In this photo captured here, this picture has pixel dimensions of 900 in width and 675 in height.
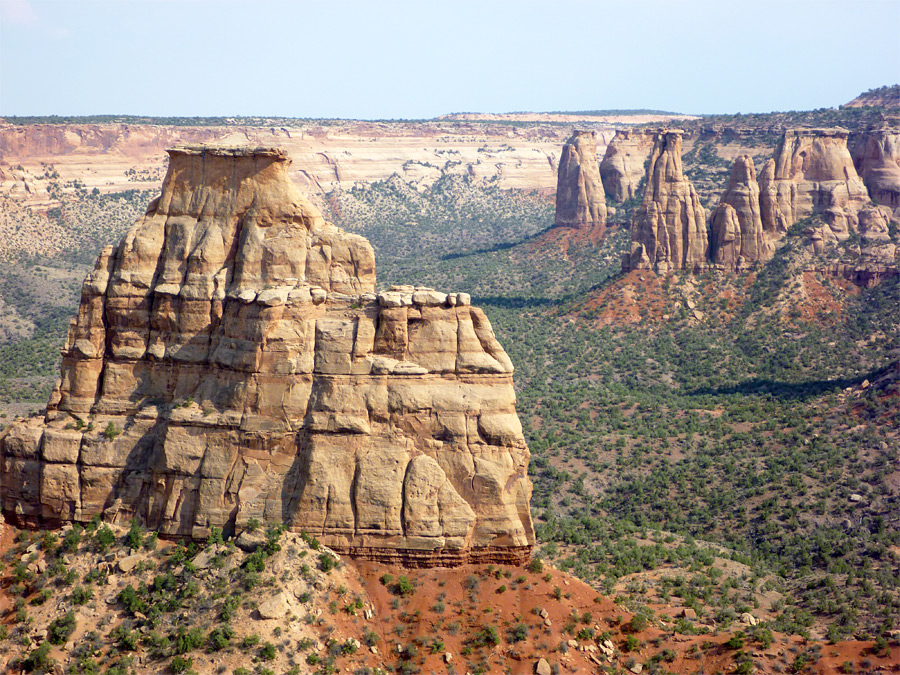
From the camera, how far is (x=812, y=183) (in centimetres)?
10700

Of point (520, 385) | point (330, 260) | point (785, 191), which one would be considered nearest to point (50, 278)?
point (520, 385)

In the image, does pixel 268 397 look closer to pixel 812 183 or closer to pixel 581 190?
pixel 812 183

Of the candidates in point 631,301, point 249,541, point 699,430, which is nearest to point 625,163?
point 631,301

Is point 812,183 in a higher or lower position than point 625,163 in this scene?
lower

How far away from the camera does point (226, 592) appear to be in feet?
108

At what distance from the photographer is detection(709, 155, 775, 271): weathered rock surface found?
10175 cm

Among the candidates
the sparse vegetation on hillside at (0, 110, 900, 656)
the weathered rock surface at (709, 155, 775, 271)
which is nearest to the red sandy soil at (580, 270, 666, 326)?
the sparse vegetation on hillside at (0, 110, 900, 656)

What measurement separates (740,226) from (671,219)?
7.74 meters

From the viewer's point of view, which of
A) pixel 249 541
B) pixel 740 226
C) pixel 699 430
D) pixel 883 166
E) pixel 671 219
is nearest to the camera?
pixel 249 541

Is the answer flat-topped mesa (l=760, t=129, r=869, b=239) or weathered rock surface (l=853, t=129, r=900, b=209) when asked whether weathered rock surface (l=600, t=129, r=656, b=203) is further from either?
weathered rock surface (l=853, t=129, r=900, b=209)

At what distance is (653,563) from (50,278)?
100756mm

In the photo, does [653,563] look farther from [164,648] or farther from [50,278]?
[50,278]

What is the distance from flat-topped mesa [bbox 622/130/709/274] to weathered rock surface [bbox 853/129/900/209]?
22769 mm

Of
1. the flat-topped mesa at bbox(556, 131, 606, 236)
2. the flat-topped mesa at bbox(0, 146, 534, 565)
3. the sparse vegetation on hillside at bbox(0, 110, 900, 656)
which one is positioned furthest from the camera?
the flat-topped mesa at bbox(556, 131, 606, 236)
